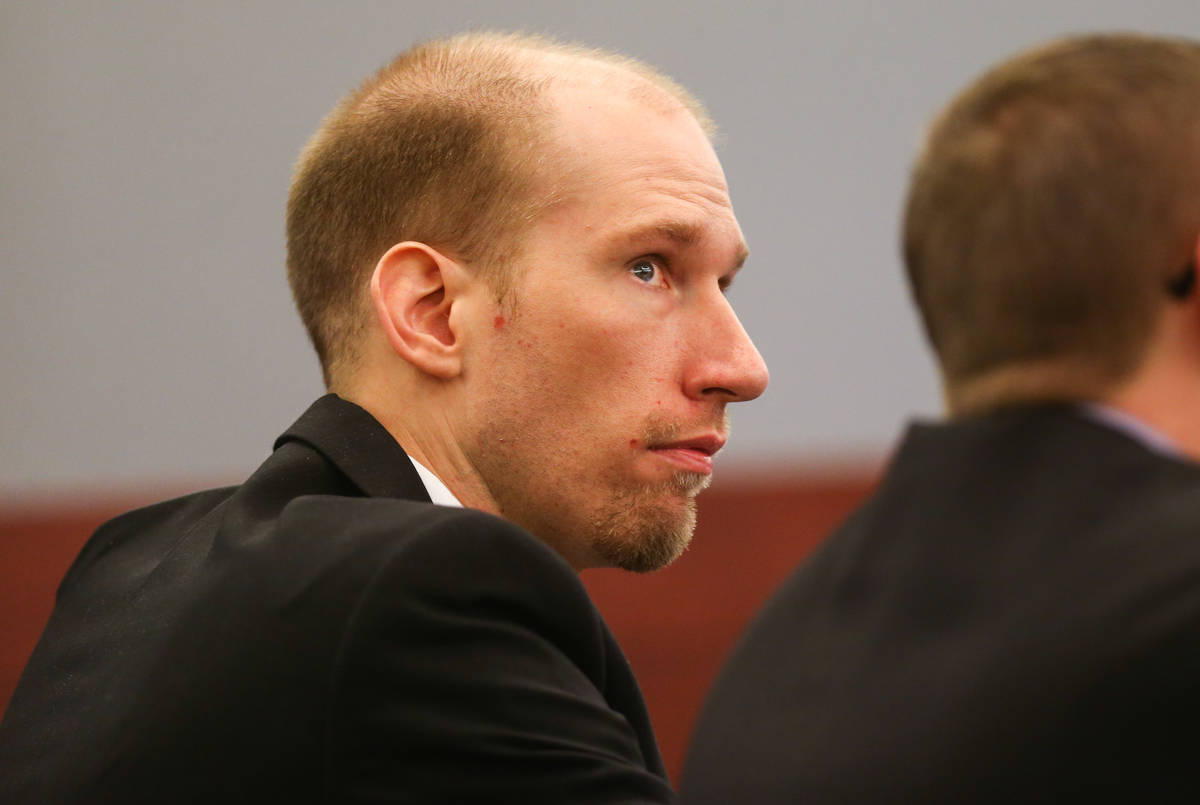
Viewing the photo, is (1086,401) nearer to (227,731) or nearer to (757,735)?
(757,735)

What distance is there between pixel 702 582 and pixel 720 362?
2539mm

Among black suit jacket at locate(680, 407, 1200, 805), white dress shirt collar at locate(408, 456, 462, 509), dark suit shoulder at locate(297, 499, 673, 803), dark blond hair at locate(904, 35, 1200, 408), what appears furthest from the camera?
white dress shirt collar at locate(408, 456, 462, 509)

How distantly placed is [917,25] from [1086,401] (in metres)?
3.97

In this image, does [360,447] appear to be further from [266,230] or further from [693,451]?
[266,230]

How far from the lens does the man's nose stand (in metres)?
1.85

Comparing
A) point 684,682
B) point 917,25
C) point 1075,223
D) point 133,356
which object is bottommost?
point 684,682

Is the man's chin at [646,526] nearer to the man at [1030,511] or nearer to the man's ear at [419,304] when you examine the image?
the man's ear at [419,304]

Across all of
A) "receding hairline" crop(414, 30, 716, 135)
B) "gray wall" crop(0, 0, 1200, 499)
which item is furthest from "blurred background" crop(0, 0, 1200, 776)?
"receding hairline" crop(414, 30, 716, 135)

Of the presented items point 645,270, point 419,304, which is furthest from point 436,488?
point 645,270

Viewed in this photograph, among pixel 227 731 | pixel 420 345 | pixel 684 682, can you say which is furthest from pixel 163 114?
pixel 227 731

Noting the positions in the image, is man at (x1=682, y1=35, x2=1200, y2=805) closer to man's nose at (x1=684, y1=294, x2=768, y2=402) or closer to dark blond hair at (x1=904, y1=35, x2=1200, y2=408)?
dark blond hair at (x1=904, y1=35, x2=1200, y2=408)

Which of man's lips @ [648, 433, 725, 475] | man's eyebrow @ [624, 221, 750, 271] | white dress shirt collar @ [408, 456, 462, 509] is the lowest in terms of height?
white dress shirt collar @ [408, 456, 462, 509]

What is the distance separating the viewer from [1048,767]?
0.85 m

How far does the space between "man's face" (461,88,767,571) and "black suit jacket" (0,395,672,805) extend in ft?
1.14
